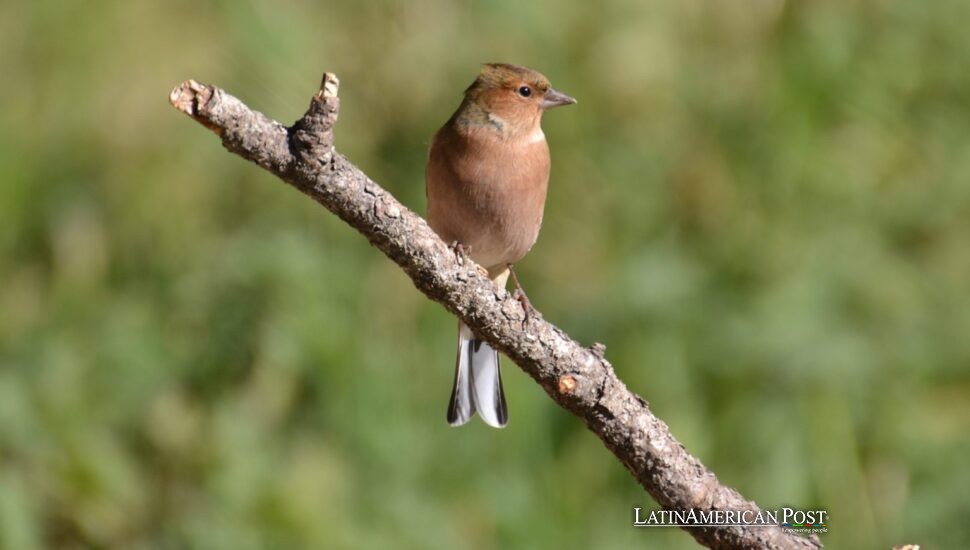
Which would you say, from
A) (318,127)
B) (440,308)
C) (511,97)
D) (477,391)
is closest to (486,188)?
(511,97)

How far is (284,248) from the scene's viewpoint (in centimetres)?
776

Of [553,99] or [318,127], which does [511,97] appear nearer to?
Result: [553,99]

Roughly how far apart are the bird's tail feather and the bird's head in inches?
31.3

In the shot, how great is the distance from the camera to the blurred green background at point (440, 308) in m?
7.38

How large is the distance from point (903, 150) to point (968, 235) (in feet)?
1.96

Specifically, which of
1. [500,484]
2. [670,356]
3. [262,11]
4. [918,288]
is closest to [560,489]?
[500,484]

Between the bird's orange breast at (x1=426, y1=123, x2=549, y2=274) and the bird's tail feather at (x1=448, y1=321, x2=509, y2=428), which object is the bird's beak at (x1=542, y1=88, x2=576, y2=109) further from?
the bird's tail feather at (x1=448, y1=321, x2=509, y2=428)

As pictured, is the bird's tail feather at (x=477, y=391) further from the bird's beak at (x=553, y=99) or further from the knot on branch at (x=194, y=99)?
the knot on branch at (x=194, y=99)

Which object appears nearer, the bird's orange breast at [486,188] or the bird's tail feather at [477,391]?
the bird's orange breast at [486,188]

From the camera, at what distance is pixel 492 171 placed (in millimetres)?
4695

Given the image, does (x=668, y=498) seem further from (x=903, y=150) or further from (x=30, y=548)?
(x=903, y=150)

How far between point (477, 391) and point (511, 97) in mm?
1072

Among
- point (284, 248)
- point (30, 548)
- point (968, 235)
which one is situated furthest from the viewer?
point (968, 235)

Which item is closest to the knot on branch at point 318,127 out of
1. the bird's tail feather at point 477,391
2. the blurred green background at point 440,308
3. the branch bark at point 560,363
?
the branch bark at point 560,363
